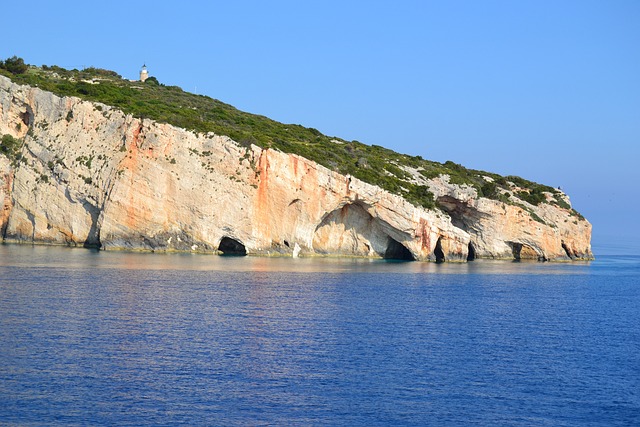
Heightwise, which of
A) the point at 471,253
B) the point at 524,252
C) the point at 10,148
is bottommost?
the point at 471,253

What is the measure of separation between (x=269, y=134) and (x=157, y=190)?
16.3 meters

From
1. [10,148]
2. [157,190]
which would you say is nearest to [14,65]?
[10,148]

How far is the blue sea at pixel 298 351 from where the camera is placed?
19797 mm

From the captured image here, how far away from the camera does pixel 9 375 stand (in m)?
21.3

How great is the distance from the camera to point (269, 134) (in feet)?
241

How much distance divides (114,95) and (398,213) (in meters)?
28.0

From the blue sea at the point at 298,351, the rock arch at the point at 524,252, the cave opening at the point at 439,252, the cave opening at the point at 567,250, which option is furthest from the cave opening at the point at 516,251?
the blue sea at the point at 298,351

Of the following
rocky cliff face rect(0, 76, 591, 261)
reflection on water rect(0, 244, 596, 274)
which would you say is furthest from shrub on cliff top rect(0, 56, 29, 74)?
reflection on water rect(0, 244, 596, 274)

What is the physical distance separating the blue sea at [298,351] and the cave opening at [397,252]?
83.6 feet

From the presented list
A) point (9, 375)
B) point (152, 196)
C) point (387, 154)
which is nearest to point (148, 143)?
point (152, 196)

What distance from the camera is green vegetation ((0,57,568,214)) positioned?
66062 millimetres

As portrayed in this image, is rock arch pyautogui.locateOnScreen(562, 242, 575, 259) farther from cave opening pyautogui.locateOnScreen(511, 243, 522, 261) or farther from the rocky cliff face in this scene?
the rocky cliff face

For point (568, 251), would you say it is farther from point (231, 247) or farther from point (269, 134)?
point (231, 247)

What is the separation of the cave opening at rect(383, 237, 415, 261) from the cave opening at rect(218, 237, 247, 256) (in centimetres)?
1425
